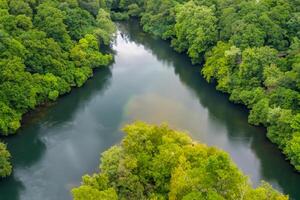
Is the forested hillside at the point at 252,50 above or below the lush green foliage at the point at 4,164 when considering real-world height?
above

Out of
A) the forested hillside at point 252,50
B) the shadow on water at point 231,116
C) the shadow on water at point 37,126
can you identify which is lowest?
the shadow on water at point 37,126

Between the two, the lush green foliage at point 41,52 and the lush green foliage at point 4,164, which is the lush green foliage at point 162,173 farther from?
the lush green foliage at point 41,52

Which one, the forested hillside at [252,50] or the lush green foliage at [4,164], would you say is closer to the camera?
the lush green foliage at [4,164]

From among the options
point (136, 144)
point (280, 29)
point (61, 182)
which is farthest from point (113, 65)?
point (136, 144)

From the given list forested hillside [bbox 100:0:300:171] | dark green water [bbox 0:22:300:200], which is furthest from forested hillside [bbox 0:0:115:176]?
forested hillside [bbox 100:0:300:171]

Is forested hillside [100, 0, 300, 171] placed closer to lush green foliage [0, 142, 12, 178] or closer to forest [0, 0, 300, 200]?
forest [0, 0, 300, 200]

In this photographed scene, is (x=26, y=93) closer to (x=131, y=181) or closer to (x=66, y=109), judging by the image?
(x=66, y=109)

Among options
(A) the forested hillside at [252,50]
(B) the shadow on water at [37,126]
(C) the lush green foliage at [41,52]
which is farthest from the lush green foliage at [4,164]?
(A) the forested hillside at [252,50]

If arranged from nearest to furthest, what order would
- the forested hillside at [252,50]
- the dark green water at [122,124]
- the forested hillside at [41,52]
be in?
the dark green water at [122,124]
the forested hillside at [252,50]
the forested hillside at [41,52]

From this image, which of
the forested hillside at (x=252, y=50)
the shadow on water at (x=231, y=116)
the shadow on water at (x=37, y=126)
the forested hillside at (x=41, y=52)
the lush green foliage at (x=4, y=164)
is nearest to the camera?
the lush green foliage at (x=4, y=164)
